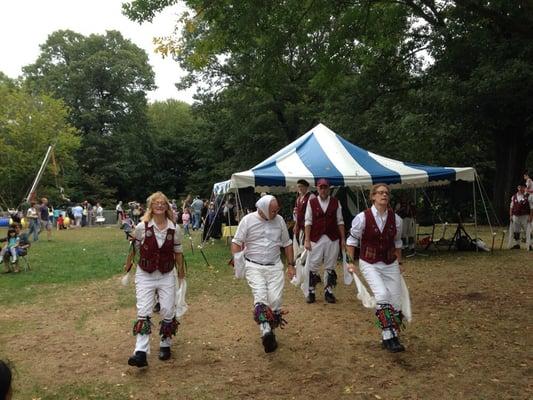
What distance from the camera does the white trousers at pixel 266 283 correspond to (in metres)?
5.62

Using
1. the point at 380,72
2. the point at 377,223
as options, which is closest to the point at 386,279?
the point at 377,223

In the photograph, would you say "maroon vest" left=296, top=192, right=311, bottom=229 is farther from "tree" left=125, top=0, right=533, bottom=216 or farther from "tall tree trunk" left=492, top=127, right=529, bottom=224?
"tall tree trunk" left=492, top=127, right=529, bottom=224

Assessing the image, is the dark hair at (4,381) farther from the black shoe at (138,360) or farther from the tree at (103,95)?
the tree at (103,95)

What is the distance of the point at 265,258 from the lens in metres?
5.75

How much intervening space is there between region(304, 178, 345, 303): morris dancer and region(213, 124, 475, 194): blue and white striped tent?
139 inches

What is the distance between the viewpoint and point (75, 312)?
25.5 feet

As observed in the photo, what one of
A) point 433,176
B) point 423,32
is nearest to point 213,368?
point 433,176

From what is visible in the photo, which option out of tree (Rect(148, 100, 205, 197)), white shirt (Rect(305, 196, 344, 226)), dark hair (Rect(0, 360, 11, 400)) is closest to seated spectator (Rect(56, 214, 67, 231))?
tree (Rect(148, 100, 205, 197))

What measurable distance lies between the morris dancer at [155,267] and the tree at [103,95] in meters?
42.3

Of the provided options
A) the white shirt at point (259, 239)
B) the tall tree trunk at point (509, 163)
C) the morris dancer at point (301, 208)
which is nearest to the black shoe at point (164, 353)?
the white shirt at point (259, 239)

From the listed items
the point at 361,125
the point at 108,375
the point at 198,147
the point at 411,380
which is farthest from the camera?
the point at 198,147

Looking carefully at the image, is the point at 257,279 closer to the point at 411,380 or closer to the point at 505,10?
the point at 411,380

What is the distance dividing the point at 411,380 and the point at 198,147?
4549cm

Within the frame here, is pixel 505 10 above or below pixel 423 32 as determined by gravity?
below
